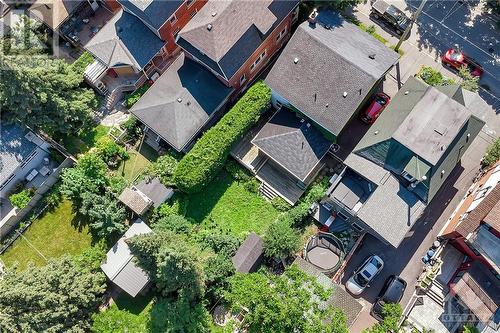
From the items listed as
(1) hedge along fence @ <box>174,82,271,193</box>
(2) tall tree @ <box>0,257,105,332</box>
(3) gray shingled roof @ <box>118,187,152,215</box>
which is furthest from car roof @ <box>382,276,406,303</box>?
(2) tall tree @ <box>0,257,105,332</box>

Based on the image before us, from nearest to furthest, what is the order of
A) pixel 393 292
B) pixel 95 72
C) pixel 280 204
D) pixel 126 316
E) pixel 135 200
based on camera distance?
pixel 393 292, pixel 126 316, pixel 135 200, pixel 280 204, pixel 95 72

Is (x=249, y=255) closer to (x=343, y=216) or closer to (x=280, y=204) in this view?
(x=280, y=204)

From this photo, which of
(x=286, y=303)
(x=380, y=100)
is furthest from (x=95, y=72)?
(x=286, y=303)

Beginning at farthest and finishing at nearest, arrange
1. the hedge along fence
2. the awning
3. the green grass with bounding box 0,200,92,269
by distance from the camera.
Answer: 1. the awning
2. the green grass with bounding box 0,200,92,269
3. the hedge along fence

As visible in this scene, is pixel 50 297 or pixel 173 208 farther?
pixel 173 208

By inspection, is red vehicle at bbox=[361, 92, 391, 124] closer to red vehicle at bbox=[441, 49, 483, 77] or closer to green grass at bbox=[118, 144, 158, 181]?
red vehicle at bbox=[441, 49, 483, 77]

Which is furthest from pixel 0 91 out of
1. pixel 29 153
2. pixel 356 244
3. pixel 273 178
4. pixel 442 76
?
pixel 442 76

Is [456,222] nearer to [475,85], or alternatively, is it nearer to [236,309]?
[475,85]
